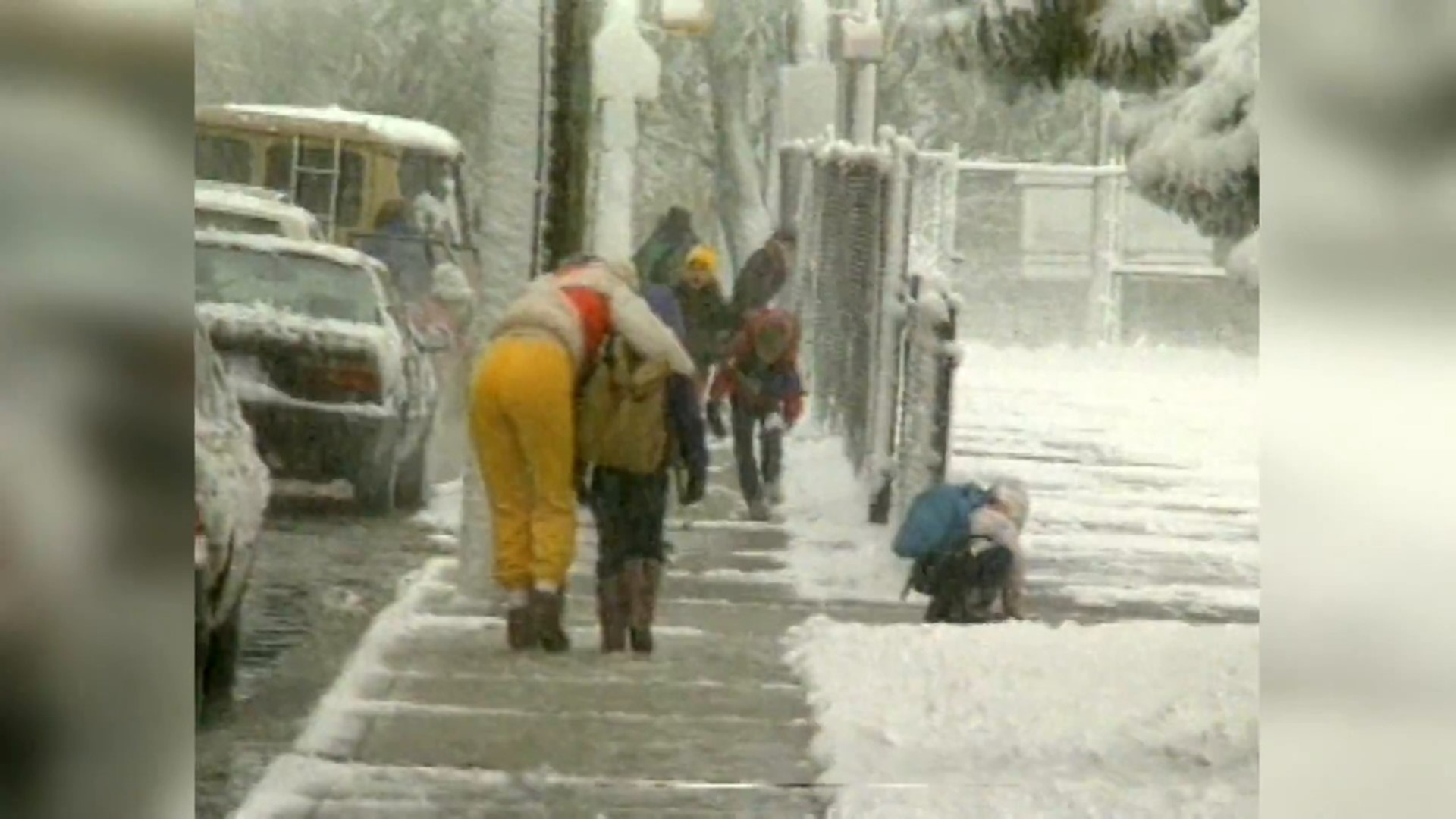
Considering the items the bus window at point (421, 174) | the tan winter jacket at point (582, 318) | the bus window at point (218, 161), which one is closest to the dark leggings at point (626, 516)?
the tan winter jacket at point (582, 318)

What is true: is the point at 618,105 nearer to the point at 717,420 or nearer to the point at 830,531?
the point at 717,420

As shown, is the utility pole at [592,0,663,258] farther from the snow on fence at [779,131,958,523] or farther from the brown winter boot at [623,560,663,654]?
the brown winter boot at [623,560,663,654]

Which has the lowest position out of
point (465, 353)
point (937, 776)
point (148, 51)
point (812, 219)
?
point (937, 776)

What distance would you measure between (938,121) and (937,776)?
2.34 feet

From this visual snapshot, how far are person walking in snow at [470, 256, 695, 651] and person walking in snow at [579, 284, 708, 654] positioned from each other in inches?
0.8

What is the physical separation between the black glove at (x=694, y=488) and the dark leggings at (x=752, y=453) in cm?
4

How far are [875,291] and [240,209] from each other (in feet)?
2.23

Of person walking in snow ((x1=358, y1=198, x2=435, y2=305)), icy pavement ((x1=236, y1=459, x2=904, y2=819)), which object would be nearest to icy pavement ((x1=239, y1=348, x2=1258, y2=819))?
icy pavement ((x1=236, y1=459, x2=904, y2=819))

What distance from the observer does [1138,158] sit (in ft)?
6.33

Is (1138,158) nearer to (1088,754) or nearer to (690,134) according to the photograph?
(690,134)

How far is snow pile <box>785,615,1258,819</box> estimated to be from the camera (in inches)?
75.0

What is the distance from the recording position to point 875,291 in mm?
1910

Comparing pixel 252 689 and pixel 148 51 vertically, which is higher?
pixel 148 51

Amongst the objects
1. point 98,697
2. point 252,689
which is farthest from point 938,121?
point 98,697
